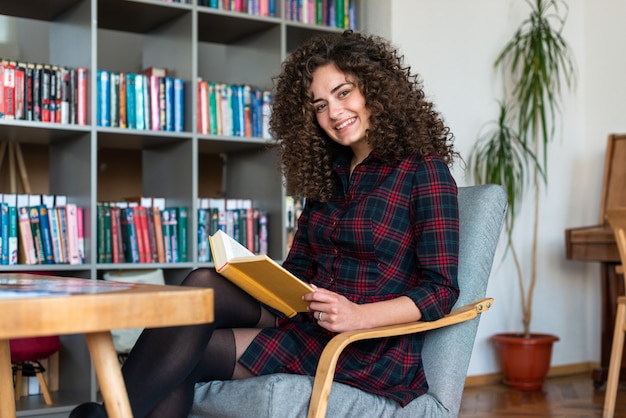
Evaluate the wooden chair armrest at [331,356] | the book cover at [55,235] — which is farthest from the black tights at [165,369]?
the book cover at [55,235]

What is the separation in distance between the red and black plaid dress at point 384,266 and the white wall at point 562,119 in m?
1.95

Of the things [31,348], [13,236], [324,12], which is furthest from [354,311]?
[324,12]

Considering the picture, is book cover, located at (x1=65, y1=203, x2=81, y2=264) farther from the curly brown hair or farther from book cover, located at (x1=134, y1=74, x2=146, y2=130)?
the curly brown hair

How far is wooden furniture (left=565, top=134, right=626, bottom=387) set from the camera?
377 centimetres

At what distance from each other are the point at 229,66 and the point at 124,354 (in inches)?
52.3

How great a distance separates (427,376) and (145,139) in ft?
5.76

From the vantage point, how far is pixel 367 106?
6.45 ft

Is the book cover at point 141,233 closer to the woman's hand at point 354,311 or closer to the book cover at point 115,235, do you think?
the book cover at point 115,235

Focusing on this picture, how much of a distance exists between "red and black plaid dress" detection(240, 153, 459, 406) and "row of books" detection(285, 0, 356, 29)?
66.4 inches

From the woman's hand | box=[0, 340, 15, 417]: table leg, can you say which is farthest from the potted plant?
box=[0, 340, 15, 417]: table leg

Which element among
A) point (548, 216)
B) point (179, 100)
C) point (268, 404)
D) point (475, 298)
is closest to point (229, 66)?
point (179, 100)

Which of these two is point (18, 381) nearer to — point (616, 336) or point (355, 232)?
point (355, 232)

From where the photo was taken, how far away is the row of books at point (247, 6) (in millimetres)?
3371

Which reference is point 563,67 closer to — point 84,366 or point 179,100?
point 179,100
